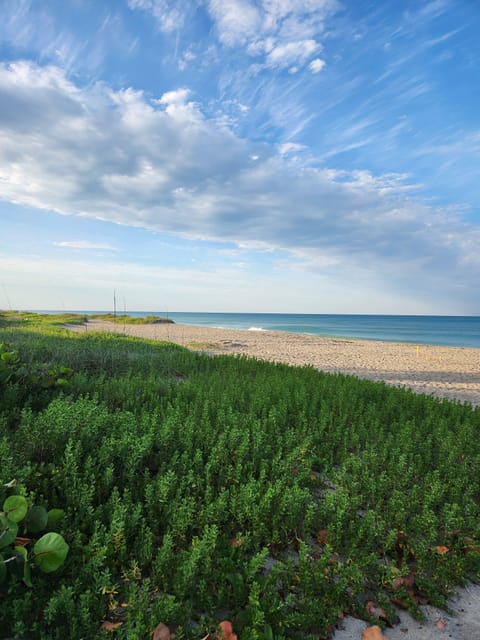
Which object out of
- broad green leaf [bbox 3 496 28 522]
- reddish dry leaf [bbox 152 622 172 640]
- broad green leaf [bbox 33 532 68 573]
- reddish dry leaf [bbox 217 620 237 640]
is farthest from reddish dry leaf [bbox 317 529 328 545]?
Answer: broad green leaf [bbox 3 496 28 522]

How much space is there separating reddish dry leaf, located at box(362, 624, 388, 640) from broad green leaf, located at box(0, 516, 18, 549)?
2264 millimetres

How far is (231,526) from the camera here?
3.26 metres

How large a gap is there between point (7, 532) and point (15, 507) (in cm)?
18

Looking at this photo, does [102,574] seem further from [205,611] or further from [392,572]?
[392,572]

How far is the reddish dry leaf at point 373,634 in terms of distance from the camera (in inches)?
95.6

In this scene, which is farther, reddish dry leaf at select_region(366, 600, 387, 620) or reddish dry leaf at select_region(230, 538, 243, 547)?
reddish dry leaf at select_region(230, 538, 243, 547)

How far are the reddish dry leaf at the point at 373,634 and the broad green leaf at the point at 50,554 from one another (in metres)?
1.94

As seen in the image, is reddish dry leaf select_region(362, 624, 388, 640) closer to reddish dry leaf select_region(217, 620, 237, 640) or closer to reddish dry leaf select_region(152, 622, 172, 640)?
reddish dry leaf select_region(217, 620, 237, 640)

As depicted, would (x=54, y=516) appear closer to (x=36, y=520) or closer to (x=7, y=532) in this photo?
(x=36, y=520)

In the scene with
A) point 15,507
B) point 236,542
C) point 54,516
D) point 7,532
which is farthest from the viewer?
point 236,542

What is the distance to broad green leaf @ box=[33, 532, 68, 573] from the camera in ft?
7.84

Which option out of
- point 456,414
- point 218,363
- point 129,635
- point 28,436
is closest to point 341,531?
point 129,635

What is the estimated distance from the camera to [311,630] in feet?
8.23

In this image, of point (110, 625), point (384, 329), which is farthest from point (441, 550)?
point (384, 329)
